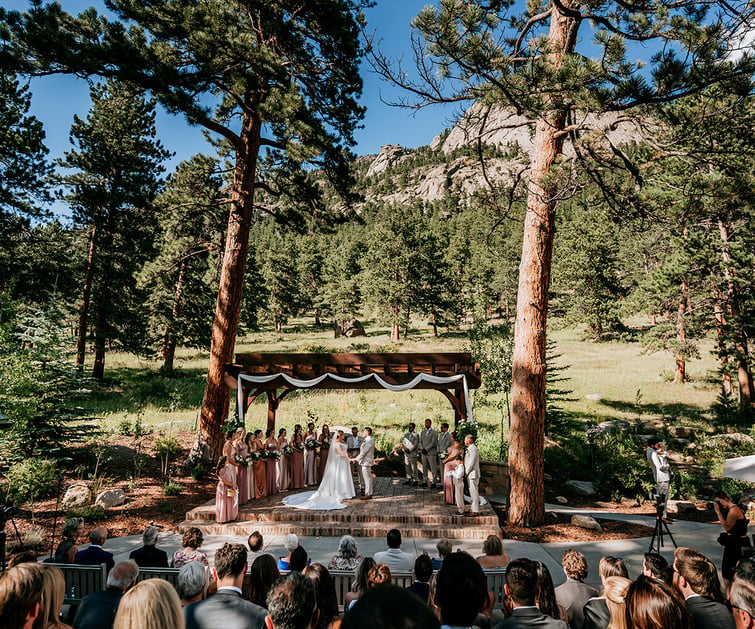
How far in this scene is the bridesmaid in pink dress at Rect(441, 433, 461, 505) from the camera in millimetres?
10046

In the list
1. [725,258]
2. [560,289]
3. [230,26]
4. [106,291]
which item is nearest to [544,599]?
[230,26]

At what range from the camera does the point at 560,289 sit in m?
48.3

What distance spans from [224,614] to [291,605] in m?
0.66

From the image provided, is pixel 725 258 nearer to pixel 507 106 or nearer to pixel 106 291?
pixel 507 106

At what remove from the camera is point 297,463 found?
1214 cm

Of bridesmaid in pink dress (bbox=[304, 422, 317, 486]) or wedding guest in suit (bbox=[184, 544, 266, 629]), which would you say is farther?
bridesmaid in pink dress (bbox=[304, 422, 317, 486])

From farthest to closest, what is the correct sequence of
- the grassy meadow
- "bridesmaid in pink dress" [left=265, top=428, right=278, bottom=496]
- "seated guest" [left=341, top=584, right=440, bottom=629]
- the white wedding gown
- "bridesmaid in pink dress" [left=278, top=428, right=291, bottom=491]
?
the grassy meadow < "bridesmaid in pink dress" [left=278, top=428, right=291, bottom=491] < "bridesmaid in pink dress" [left=265, top=428, right=278, bottom=496] < the white wedding gown < "seated guest" [left=341, top=584, right=440, bottom=629]

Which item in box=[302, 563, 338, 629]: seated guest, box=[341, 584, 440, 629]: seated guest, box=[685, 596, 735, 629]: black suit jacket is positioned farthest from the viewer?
box=[302, 563, 338, 629]: seated guest

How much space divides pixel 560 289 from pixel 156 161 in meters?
42.2

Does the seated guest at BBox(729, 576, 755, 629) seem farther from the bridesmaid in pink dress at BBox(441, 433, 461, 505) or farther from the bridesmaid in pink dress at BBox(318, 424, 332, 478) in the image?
the bridesmaid in pink dress at BBox(318, 424, 332, 478)

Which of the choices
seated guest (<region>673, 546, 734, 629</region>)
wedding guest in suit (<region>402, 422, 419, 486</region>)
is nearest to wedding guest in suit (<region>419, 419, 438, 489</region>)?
wedding guest in suit (<region>402, 422, 419, 486</region>)

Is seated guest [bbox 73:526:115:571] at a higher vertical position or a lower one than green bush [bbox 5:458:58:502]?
higher

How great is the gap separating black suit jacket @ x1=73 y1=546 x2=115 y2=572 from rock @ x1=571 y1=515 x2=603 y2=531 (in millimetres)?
8779

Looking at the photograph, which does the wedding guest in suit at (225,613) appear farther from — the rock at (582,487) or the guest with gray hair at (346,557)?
the rock at (582,487)
